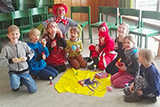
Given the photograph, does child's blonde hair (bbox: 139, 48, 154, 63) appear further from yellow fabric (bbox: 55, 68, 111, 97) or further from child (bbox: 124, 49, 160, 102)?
yellow fabric (bbox: 55, 68, 111, 97)

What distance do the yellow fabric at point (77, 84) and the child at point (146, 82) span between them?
430 millimetres

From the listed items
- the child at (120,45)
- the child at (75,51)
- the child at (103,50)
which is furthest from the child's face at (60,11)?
the child at (120,45)

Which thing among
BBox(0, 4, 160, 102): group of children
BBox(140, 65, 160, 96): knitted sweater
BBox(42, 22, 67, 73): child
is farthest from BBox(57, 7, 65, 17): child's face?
BBox(140, 65, 160, 96): knitted sweater

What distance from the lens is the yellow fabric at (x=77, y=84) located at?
2.78 metres

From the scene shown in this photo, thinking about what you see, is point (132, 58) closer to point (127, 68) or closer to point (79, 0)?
point (127, 68)

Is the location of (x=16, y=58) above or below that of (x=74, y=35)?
below

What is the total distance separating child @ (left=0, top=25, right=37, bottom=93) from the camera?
273cm

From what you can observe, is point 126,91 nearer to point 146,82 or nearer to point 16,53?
point 146,82

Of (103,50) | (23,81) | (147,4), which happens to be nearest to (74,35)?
(103,50)

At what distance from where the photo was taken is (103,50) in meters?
3.48

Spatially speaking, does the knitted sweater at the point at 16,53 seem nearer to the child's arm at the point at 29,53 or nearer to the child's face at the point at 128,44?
the child's arm at the point at 29,53

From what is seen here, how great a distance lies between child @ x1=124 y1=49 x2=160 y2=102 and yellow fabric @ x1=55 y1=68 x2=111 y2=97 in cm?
43

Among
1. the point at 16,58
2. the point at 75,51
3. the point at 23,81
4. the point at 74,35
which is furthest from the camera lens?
the point at 75,51

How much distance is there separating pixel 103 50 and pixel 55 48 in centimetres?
81
